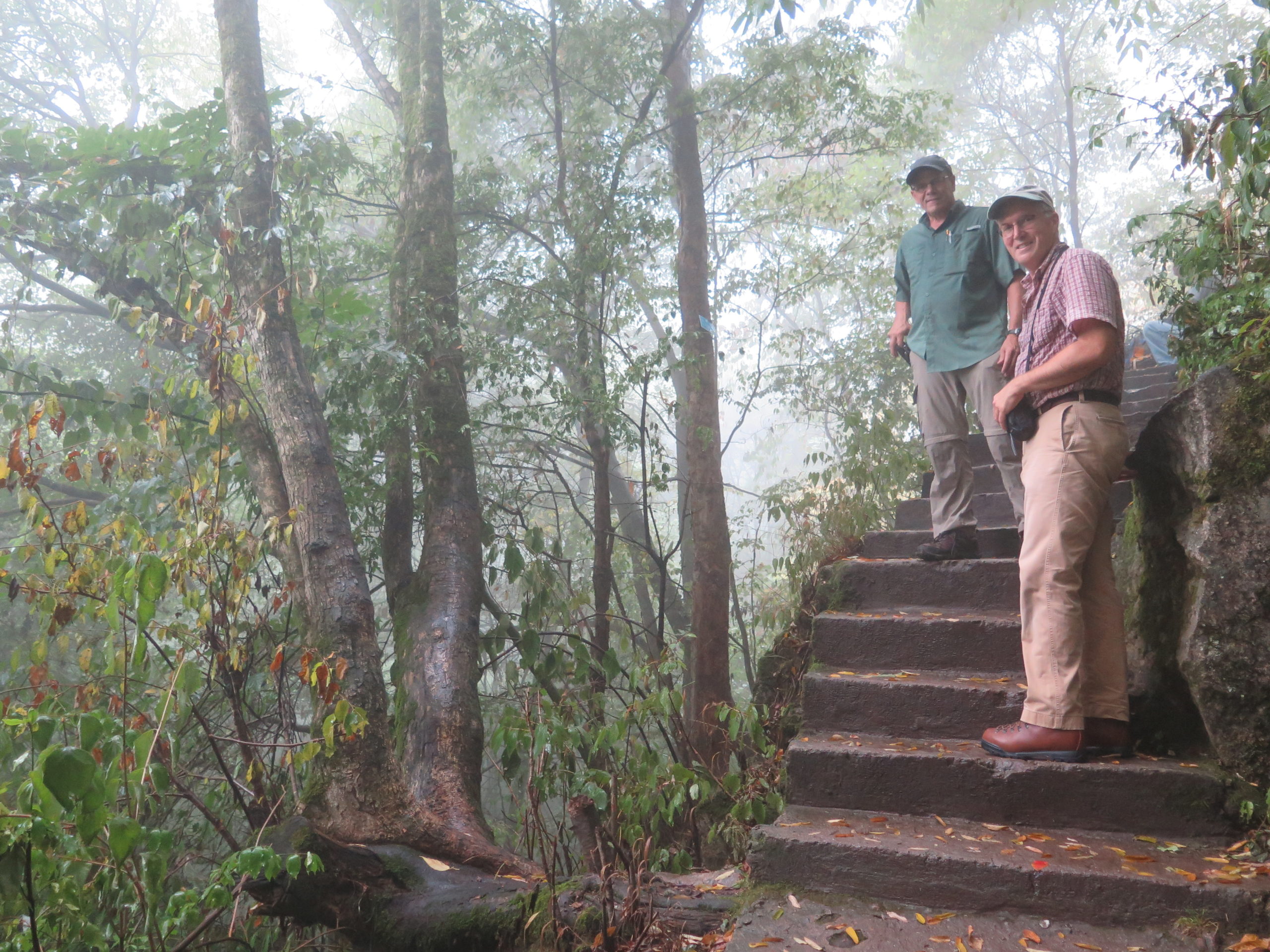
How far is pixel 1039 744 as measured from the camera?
277 centimetres

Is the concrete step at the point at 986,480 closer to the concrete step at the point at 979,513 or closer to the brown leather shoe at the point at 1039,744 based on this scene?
the concrete step at the point at 979,513

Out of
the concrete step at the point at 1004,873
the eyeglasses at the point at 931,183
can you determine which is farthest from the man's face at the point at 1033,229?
the concrete step at the point at 1004,873

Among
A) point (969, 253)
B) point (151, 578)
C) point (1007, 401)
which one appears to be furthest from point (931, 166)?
point (151, 578)

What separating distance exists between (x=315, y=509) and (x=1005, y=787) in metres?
3.11

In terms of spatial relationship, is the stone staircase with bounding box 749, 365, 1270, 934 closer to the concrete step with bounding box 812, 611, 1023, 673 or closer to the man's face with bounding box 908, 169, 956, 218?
the concrete step with bounding box 812, 611, 1023, 673

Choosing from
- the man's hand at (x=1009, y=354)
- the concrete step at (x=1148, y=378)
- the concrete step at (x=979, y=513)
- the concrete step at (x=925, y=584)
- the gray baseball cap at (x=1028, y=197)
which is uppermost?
the concrete step at (x=1148, y=378)

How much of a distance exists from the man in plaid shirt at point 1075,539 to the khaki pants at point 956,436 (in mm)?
779

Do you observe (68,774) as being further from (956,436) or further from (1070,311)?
(956,436)

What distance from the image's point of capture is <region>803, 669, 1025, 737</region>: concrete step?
3150 millimetres

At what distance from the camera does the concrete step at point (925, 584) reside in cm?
374

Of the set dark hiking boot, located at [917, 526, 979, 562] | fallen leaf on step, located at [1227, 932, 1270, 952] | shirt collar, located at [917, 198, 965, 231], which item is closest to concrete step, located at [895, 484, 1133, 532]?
dark hiking boot, located at [917, 526, 979, 562]

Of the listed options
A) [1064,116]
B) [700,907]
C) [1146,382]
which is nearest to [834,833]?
[700,907]

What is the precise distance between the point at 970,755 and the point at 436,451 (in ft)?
11.2

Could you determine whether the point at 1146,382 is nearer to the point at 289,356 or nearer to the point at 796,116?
Answer: the point at 796,116
